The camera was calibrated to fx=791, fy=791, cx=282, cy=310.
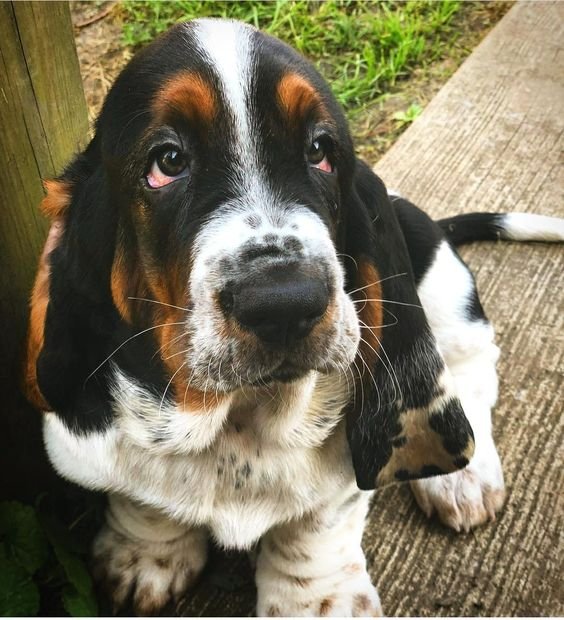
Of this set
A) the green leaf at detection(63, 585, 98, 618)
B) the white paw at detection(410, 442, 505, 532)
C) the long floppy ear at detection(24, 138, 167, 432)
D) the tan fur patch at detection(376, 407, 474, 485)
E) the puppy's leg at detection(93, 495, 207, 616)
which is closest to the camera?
the long floppy ear at detection(24, 138, 167, 432)

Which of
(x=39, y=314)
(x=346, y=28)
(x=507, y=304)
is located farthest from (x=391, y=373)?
(x=346, y=28)

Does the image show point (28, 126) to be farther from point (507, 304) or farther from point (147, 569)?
point (507, 304)

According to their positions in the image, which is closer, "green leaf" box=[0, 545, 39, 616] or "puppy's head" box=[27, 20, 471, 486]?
"puppy's head" box=[27, 20, 471, 486]

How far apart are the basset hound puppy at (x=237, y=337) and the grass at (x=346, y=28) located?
3.05m

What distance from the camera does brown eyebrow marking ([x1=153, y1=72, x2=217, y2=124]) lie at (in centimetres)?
200

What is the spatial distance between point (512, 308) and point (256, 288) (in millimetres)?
2203

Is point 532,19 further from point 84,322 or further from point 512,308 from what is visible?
point 84,322

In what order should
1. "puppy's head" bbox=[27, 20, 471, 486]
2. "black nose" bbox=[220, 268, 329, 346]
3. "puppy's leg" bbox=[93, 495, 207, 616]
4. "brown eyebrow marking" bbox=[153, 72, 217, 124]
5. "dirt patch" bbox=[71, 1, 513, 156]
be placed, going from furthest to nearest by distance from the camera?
"dirt patch" bbox=[71, 1, 513, 156], "puppy's leg" bbox=[93, 495, 207, 616], "brown eyebrow marking" bbox=[153, 72, 217, 124], "puppy's head" bbox=[27, 20, 471, 486], "black nose" bbox=[220, 268, 329, 346]

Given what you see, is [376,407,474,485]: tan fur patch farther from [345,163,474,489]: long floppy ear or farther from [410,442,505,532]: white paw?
[410,442,505,532]: white paw

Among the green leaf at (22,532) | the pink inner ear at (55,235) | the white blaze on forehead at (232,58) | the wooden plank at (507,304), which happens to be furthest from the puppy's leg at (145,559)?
the white blaze on forehead at (232,58)

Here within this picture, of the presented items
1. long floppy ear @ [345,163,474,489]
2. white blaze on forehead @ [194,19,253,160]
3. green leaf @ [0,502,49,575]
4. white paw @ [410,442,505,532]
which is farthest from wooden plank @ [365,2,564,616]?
white blaze on forehead @ [194,19,253,160]

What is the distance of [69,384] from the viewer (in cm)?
235

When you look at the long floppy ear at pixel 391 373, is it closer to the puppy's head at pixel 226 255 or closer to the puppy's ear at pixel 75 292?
the puppy's head at pixel 226 255

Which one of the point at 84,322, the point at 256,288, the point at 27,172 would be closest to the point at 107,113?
the point at 27,172
